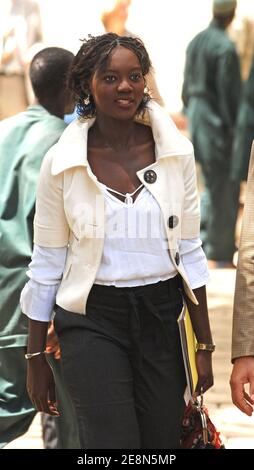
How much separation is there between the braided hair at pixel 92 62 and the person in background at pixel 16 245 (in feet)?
2.25

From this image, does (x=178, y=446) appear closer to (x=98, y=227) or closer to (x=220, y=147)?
(x=98, y=227)

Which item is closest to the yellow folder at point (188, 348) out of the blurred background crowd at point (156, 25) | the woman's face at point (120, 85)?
the woman's face at point (120, 85)

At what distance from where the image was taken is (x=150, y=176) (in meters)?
3.88

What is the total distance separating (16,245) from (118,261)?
958 mm

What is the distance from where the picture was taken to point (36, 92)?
5.02 m

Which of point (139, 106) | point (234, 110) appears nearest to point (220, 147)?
point (234, 110)

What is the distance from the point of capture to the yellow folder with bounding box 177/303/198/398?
3.92m

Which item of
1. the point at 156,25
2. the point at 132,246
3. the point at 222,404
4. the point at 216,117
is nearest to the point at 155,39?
the point at 156,25

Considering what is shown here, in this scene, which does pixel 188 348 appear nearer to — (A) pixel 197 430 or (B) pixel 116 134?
(A) pixel 197 430

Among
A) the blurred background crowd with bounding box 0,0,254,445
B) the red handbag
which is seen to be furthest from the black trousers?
the blurred background crowd with bounding box 0,0,254,445

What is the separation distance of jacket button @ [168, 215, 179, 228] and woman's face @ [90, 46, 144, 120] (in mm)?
339

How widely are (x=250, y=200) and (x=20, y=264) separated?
4.27 ft

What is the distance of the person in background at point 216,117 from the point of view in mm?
9680

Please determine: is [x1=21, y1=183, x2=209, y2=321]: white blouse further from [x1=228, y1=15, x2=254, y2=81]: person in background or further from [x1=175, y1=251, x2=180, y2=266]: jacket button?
[x1=228, y1=15, x2=254, y2=81]: person in background
